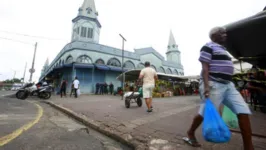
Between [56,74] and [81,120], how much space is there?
23.3m

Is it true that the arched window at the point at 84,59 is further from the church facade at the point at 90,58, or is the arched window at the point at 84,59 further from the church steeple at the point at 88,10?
the church steeple at the point at 88,10

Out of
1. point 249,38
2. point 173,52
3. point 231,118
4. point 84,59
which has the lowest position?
point 231,118

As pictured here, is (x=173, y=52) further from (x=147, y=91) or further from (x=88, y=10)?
(x=147, y=91)

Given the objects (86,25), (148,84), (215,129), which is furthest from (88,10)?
(215,129)

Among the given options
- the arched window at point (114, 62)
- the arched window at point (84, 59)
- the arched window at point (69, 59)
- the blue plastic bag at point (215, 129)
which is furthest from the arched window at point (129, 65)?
the blue plastic bag at point (215, 129)

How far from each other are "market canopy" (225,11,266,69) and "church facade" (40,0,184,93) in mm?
16881

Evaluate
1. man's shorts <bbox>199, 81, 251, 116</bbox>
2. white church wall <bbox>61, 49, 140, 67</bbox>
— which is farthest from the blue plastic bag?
white church wall <bbox>61, 49, 140, 67</bbox>

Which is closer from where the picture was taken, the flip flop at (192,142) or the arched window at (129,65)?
the flip flop at (192,142)

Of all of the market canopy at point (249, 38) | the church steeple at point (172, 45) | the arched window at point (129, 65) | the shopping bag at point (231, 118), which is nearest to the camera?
the shopping bag at point (231, 118)

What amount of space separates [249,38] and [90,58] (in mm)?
19293

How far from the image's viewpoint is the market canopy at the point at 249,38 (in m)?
3.25

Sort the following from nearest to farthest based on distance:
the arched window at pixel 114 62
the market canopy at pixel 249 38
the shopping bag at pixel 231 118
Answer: the shopping bag at pixel 231 118
the market canopy at pixel 249 38
the arched window at pixel 114 62

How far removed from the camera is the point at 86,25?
24.5 meters

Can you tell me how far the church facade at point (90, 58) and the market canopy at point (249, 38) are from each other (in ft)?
55.4
